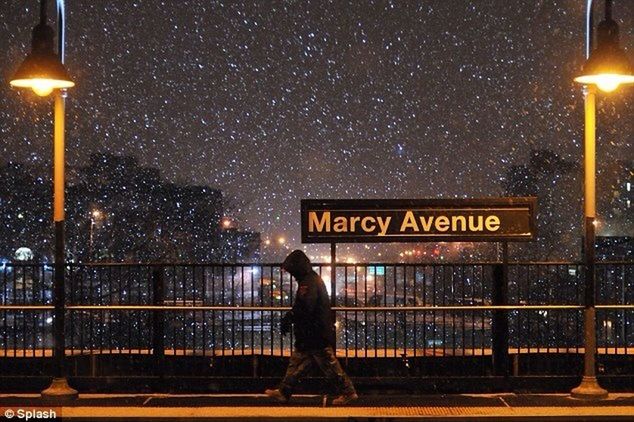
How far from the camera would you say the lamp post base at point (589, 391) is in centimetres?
1102

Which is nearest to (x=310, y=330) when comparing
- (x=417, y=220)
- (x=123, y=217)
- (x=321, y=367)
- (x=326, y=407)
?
(x=321, y=367)

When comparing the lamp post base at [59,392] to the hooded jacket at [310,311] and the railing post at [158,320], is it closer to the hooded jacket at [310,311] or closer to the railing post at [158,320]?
the railing post at [158,320]

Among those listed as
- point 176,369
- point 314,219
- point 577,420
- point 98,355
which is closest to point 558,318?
point 577,420

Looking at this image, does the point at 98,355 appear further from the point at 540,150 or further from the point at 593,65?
the point at 540,150

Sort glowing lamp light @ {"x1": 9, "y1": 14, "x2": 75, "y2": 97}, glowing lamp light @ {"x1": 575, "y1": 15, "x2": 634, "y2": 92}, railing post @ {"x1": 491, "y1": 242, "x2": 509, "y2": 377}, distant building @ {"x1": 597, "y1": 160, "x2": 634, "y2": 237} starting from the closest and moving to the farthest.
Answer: glowing lamp light @ {"x1": 575, "y1": 15, "x2": 634, "y2": 92} < glowing lamp light @ {"x1": 9, "y1": 14, "x2": 75, "y2": 97} < railing post @ {"x1": 491, "y1": 242, "x2": 509, "y2": 377} < distant building @ {"x1": 597, "y1": 160, "x2": 634, "y2": 237}

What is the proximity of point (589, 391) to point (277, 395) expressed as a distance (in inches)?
142

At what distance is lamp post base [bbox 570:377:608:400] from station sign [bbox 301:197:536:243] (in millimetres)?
1910

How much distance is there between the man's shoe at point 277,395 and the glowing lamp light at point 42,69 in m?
4.22

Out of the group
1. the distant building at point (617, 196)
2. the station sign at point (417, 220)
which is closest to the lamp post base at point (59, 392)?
the station sign at point (417, 220)

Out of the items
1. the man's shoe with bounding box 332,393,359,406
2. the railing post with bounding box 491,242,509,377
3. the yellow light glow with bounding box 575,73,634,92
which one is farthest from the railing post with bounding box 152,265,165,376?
the yellow light glow with bounding box 575,73,634,92

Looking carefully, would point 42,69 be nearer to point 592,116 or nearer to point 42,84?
point 42,84

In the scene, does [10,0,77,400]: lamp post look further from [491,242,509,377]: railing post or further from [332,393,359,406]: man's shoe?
[491,242,509,377]: railing post

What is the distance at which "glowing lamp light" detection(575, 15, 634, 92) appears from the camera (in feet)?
34.1

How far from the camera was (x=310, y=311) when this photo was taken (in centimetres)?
1084
